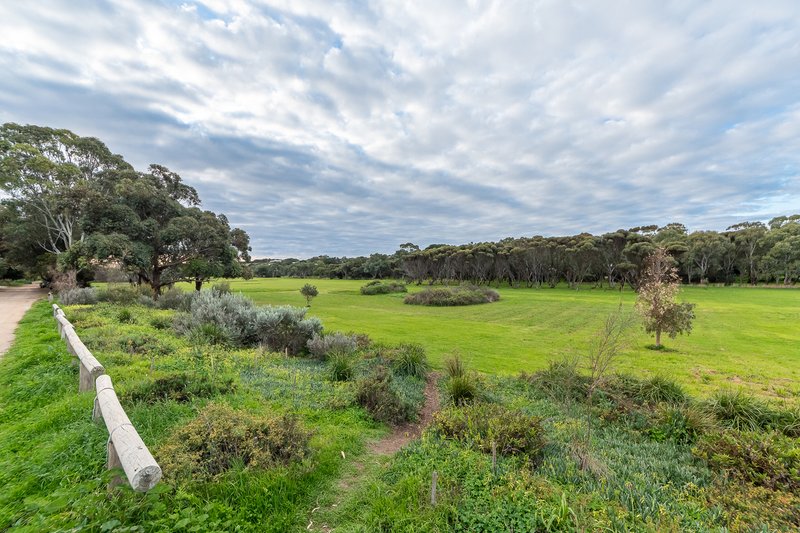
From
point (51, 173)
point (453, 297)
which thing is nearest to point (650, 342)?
point (453, 297)

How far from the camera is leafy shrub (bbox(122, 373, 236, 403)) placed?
4910 mm

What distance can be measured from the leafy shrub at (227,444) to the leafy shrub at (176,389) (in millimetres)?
1567

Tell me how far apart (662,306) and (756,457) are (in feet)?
33.9

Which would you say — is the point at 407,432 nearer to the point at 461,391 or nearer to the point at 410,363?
the point at 461,391

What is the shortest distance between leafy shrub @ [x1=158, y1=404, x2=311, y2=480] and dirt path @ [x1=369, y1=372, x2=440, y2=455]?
1187mm

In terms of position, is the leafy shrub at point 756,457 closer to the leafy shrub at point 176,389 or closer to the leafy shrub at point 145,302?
the leafy shrub at point 176,389

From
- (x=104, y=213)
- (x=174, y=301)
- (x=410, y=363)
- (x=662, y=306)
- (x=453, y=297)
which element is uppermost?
(x=104, y=213)

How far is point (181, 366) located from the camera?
686 centimetres

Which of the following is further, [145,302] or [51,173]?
[51,173]

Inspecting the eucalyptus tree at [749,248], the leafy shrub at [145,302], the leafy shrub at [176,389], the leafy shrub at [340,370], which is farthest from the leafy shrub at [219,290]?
the eucalyptus tree at [749,248]

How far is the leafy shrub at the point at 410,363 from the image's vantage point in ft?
28.2

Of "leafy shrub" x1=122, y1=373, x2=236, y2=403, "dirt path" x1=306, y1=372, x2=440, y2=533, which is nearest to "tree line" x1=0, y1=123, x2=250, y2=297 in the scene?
"leafy shrub" x1=122, y1=373, x2=236, y2=403

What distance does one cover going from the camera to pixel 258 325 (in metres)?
10.4

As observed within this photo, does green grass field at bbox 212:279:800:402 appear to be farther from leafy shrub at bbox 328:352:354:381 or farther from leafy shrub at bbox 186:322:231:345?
leafy shrub at bbox 186:322:231:345
